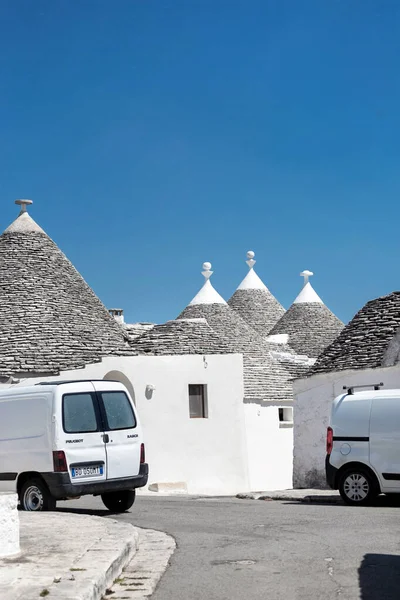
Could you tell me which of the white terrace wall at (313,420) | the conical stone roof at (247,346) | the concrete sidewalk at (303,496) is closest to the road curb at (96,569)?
the concrete sidewalk at (303,496)

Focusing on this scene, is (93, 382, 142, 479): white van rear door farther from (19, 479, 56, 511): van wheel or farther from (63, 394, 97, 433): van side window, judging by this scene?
(19, 479, 56, 511): van wheel

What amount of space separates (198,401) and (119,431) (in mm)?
15691

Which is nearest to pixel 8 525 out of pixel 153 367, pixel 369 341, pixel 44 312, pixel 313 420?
pixel 313 420

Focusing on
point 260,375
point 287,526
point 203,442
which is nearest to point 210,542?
point 287,526

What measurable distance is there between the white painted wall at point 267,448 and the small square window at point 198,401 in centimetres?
471

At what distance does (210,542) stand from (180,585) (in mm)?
2449

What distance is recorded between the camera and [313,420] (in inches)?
845

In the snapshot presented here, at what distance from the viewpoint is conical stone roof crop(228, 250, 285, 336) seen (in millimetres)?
53656

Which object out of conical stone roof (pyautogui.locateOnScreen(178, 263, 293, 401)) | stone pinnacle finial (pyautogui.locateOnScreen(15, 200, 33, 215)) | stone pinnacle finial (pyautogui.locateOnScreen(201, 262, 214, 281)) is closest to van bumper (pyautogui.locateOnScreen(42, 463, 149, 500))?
conical stone roof (pyautogui.locateOnScreen(178, 263, 293, 401))

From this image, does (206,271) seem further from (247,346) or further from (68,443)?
(68,443)

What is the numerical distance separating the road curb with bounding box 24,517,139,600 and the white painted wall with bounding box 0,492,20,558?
0.61 m

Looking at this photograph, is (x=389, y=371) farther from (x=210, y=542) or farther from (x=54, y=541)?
(x=54, y=541)

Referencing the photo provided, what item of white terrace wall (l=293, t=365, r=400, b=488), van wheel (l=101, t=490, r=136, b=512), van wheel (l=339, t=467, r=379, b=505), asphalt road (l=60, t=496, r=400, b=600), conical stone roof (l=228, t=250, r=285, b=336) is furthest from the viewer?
conical stone roof (l=228, t=250, r=285, b=336)

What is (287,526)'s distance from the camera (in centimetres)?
1150
